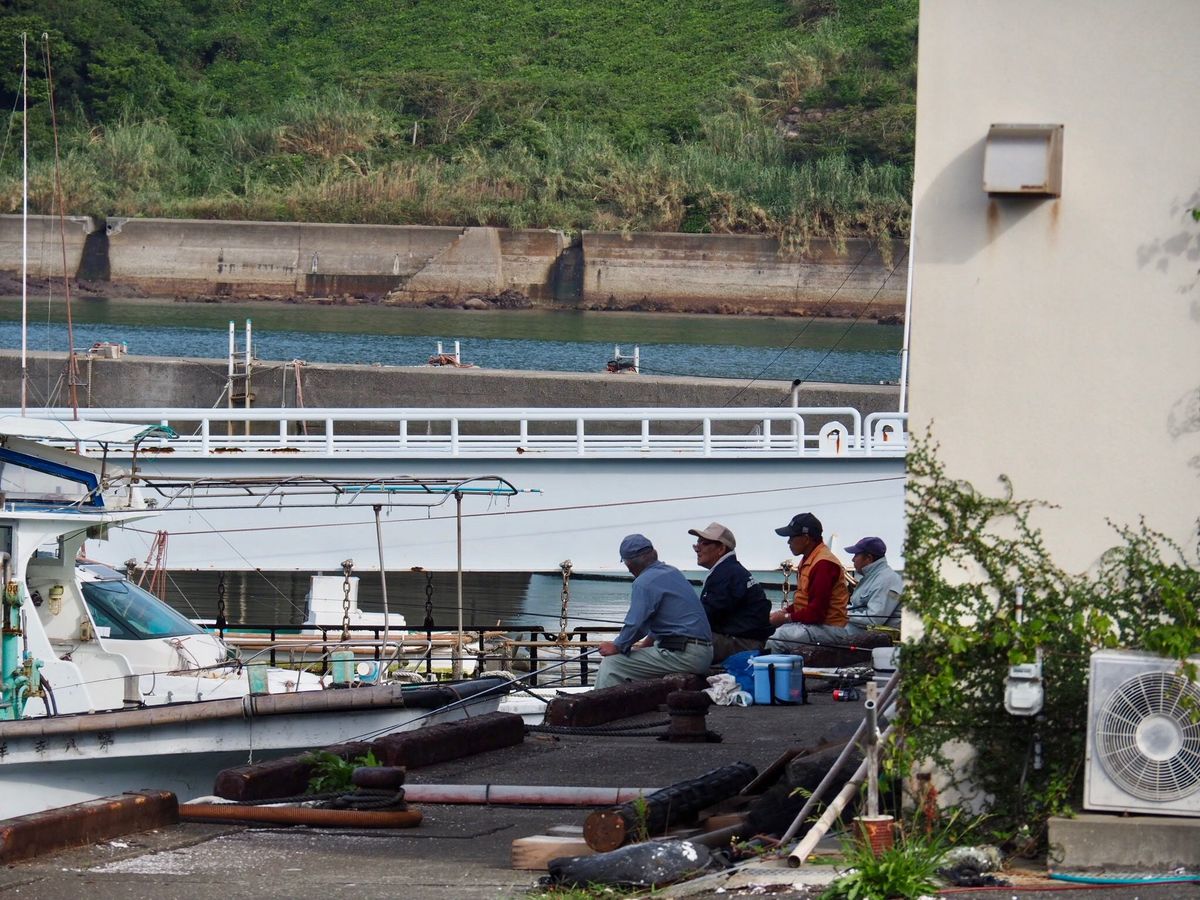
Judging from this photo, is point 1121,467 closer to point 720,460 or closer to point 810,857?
point 810,857

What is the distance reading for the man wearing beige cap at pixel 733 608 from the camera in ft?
41.8

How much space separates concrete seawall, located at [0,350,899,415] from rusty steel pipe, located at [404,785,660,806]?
20787 millimetres

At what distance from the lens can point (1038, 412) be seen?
267 inches

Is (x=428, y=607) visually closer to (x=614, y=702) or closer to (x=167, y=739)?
(x=167, y=739)

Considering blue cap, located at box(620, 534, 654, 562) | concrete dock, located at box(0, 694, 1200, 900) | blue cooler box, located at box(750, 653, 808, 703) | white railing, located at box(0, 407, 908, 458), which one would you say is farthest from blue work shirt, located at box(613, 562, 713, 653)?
white railing, located at box(0, 407, 908, 458)

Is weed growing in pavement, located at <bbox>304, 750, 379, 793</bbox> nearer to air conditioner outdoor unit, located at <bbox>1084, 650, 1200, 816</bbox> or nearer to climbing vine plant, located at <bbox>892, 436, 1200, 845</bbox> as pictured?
climbing vine plant, located at <bbox>892, 436, 1200, 845</bbox>

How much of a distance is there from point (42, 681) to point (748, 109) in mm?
79845

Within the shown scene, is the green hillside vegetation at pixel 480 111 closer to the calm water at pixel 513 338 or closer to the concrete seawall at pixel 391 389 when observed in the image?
the calm water at pixel 513 338

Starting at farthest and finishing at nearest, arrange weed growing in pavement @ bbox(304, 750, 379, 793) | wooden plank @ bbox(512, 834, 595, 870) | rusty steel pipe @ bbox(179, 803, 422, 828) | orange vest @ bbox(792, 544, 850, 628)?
orange vest @ bbox(792, 544, 850, 628) < weed growing in pavement @ bbox(304, 750, 379, 793) < rusty steel pipe @ bbox(179, 803, 422, 828) < wooden plank @ bbox(512, 834, 595, 870)

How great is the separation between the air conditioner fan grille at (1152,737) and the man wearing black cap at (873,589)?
22.8 ft

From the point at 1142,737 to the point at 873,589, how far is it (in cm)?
733

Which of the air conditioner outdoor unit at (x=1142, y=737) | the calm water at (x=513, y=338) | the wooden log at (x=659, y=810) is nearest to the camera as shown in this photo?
the air conditioner outdoor unit at (x=1142, y=737)

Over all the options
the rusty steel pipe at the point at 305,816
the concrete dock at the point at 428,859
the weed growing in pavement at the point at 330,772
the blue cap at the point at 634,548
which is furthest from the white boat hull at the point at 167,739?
the rusty steel pipe at the point at 305,816

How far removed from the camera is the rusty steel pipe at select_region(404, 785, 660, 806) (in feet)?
28.5
